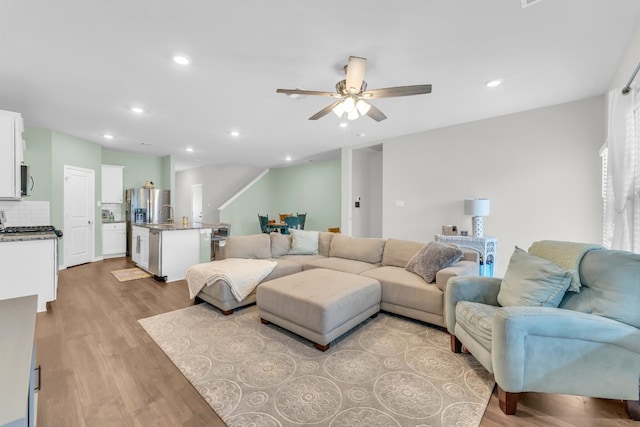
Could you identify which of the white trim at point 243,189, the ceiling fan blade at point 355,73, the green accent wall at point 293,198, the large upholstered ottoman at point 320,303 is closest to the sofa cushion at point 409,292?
the large upholstered ottoman at point 320,303

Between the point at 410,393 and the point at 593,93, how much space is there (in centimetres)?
422

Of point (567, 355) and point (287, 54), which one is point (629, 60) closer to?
point (567, 355)

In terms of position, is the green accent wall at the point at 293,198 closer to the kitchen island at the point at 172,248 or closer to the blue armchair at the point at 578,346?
the kitchen island at the point at 172,248

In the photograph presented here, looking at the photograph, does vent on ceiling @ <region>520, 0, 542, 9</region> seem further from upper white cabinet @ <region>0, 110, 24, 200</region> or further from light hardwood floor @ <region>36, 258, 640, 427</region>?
upper white cabinet @ <region>0, 110, 24, 200</region>

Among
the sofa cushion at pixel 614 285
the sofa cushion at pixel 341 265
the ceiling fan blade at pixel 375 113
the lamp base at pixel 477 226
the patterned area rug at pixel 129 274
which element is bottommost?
the patterned area rug at pixel 129 274

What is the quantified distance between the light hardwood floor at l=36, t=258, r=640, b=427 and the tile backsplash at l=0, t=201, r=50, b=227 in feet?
8.19

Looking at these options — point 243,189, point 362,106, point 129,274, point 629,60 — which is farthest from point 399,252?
point 243,189

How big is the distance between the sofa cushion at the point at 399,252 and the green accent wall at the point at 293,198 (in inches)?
168

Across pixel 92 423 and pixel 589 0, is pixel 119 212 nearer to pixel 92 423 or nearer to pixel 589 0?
pixel 92 423

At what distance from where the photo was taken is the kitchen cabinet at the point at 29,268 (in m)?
2.89

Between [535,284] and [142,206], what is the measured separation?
7598mm

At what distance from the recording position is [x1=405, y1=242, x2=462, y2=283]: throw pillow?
2834mm

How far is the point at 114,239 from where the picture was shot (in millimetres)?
6262

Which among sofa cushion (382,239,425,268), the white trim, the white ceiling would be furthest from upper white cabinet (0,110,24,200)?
the white trim
